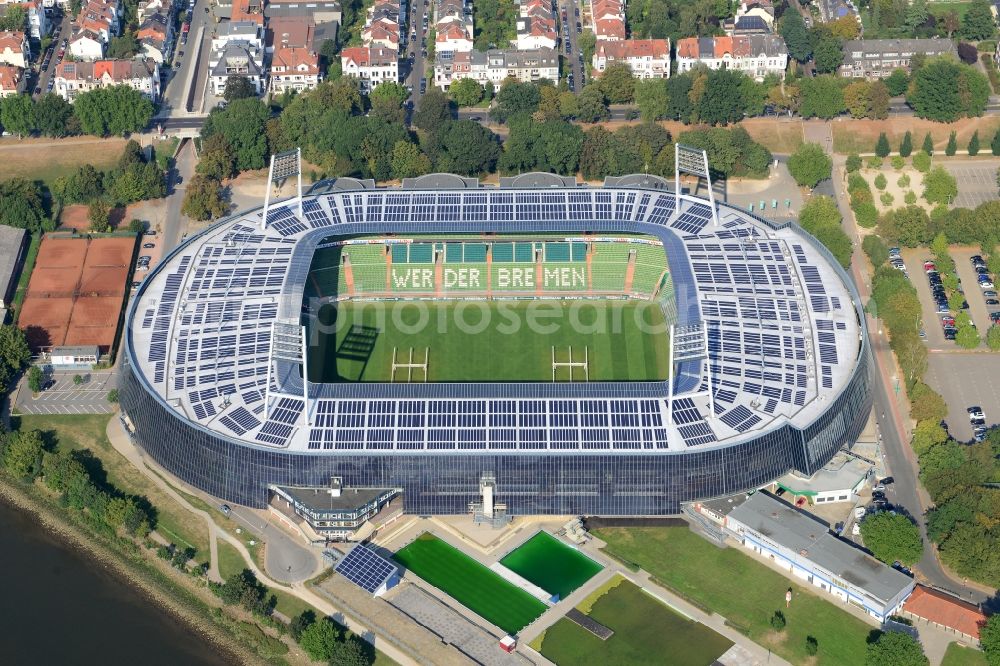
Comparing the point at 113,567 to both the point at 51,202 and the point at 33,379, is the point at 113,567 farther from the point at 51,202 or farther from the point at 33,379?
the point at 51,202

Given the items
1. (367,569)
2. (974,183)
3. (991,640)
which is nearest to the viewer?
(991,640)

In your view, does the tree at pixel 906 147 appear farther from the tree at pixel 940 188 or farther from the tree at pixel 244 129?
the tree at pixel 244 129

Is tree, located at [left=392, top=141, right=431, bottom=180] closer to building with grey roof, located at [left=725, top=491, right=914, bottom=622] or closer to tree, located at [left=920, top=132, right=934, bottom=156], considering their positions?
tree, located at [left=920, top=132, right=934, bottom=156]

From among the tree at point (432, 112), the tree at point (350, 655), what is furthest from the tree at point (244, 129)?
the tree at point (350, 655)

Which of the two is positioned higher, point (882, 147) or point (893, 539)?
point (882, 147)

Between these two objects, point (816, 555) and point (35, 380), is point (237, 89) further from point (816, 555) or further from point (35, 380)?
point (816, 555)

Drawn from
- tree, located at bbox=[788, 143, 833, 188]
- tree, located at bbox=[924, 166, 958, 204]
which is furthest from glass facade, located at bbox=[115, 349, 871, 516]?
tree, located at bbox=[924, 166, 958, 204]

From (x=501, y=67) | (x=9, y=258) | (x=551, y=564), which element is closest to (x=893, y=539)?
(x=551, y=564)

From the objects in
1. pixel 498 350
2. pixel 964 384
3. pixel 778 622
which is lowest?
pixel 778 622
